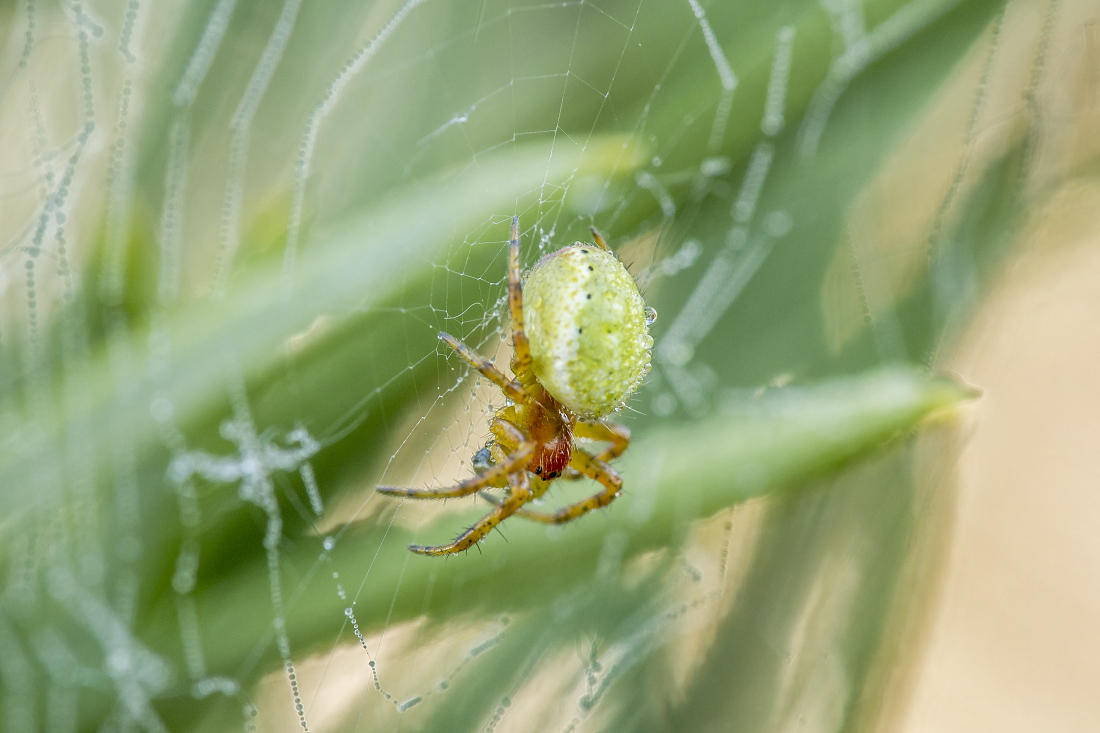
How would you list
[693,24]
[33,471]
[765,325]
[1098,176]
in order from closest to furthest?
1. [33,471]
2. [693,24]
3. [765,325]
4. [1098,176]

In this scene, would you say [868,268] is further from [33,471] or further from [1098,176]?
[33,471]

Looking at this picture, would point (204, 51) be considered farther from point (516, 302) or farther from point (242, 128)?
point (516, 302)

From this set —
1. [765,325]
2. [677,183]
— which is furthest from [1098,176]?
[677,183]

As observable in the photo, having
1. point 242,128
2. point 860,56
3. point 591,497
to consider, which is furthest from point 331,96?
point 860,56

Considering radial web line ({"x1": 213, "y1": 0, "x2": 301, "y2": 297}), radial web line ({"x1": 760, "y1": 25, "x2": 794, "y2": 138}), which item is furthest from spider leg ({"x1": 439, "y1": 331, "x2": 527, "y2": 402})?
radial web line ({"x1": 760, "y1": 25, "x2": 794, "y2": 138})

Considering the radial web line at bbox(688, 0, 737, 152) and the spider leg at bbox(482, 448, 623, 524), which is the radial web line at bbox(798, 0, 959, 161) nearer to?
the radial web line at bbox(688, 0, 737, 152)

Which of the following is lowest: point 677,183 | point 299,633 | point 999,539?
point 999,539
